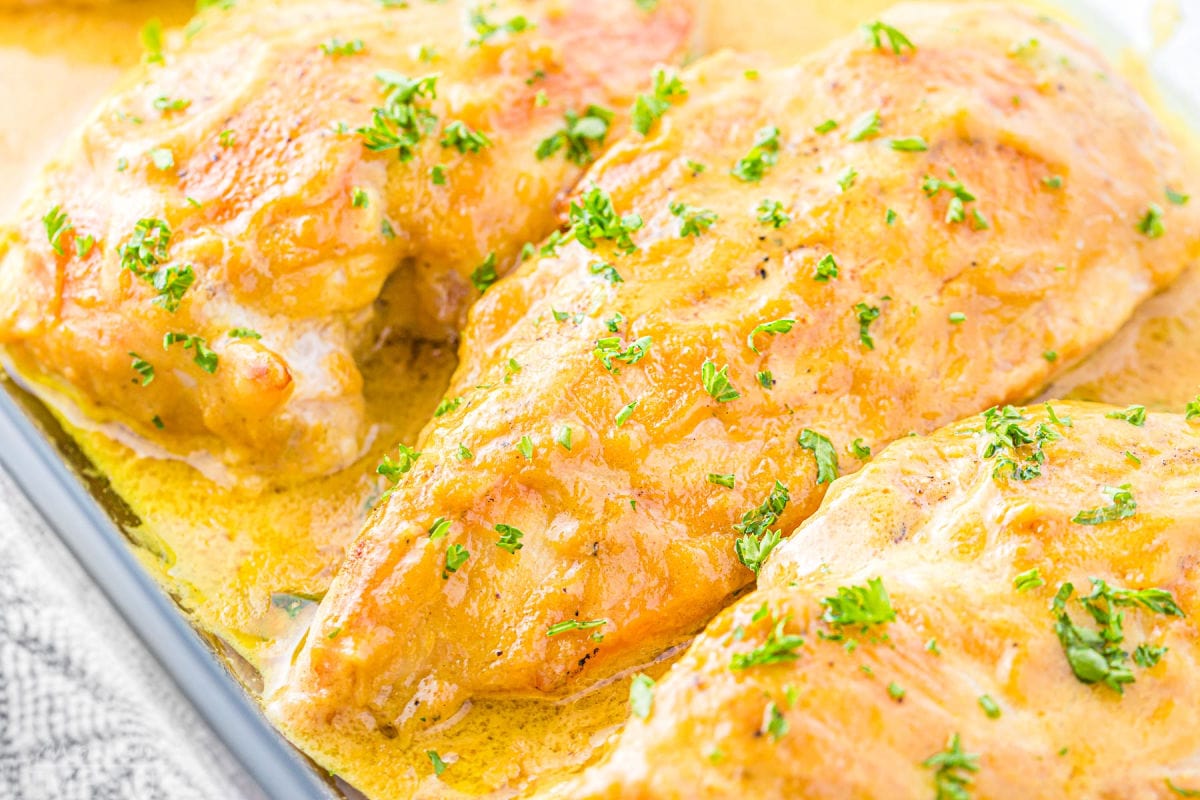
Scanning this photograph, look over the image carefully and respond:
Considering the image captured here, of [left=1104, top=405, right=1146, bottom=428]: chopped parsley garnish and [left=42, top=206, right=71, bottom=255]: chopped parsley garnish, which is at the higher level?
[left=42, top=206, right=71, bottom=255]: chopped parsley garnish

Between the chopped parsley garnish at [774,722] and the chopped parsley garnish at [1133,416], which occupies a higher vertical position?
the chopped parsley garnish at [774,722]

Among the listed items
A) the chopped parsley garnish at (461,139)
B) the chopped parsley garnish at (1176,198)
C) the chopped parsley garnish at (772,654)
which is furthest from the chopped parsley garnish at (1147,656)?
the chopped parsley garnish at (461,139)

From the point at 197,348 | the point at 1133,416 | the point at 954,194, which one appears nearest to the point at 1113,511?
the point at 1133,416

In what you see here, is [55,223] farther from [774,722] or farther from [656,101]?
[774,722]

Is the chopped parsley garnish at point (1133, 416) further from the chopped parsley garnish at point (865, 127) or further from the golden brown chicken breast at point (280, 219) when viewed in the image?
the golden brown chicken breast at point (280, 219)

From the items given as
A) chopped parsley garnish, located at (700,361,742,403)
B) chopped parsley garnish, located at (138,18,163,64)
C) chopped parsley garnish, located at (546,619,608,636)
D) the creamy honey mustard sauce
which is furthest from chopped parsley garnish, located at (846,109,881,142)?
chopped parsley garnish, located at (138,18,163,64)

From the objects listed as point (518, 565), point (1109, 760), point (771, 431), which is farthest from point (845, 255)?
point (1109, 760)

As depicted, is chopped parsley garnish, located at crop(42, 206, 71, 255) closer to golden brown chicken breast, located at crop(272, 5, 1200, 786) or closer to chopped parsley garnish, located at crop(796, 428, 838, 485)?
golden brown chicken breast, located at crop(272, 5, 1200, 786)
